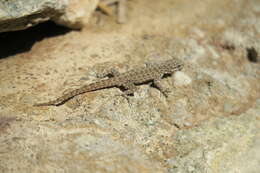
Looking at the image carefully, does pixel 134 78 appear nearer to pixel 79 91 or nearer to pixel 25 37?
pixel 79 91

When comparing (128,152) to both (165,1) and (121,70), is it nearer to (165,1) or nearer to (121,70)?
(121,70)

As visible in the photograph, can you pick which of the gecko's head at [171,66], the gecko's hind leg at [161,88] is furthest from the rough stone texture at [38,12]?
the gecko's hind leg at [161,88]

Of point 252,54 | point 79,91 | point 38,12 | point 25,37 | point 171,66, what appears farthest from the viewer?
point 252,54

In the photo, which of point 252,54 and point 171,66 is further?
point 252,54

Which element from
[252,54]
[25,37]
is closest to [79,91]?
[25,37]

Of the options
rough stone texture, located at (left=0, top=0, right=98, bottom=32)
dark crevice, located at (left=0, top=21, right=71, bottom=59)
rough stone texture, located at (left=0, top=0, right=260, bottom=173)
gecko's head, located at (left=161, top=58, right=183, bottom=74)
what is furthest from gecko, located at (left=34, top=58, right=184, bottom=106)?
dark crevice, located at (left=0, top=21, right=71, bottom=59)

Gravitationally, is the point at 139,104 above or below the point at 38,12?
below

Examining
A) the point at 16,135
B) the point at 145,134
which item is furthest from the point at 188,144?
the point at 16,135

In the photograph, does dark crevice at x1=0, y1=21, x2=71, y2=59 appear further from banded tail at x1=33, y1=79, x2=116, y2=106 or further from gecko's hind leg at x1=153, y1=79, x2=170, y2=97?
gecko's hind leg at x1=153, y1=79, x2=170, y2=97
